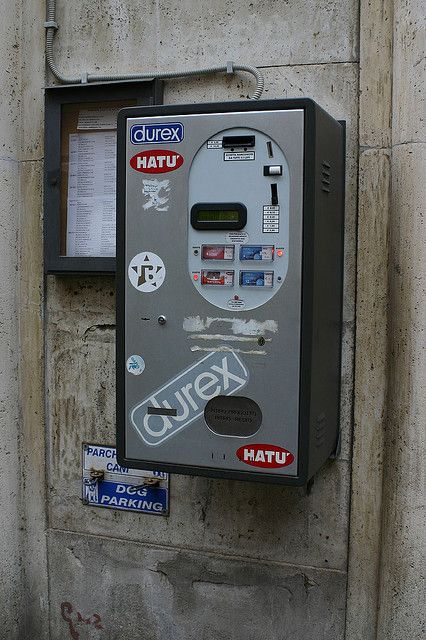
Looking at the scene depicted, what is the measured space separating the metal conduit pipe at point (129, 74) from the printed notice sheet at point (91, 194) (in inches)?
9.4

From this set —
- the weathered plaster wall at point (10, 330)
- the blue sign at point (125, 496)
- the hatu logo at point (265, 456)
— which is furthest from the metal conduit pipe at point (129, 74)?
the blue sign at point (125, 496)

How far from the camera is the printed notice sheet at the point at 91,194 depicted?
3.50m

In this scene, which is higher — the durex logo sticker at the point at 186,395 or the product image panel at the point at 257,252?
the product image panel at the point at 257,252

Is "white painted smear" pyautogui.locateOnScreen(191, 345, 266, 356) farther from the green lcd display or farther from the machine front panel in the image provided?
the green lcd display

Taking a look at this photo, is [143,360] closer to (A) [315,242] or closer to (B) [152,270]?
(B) [152,270]

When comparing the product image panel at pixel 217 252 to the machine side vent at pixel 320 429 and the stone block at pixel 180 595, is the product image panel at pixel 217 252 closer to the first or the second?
the machine side vent at pixel 320 429

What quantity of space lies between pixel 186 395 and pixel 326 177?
0.93 meters

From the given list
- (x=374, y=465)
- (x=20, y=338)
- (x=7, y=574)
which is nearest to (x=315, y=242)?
(x=374, y=465)

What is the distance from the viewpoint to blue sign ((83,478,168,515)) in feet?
11.6

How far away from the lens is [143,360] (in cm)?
288

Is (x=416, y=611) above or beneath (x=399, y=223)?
beneath

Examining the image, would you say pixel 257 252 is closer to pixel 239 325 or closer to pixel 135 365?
pixel 239 325

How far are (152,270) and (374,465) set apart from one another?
1.20m

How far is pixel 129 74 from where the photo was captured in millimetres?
3428
